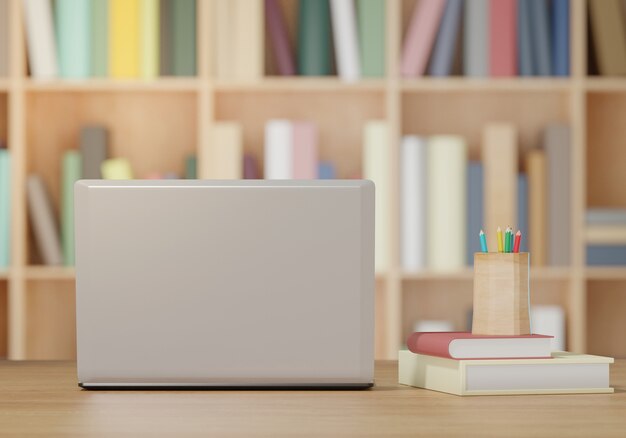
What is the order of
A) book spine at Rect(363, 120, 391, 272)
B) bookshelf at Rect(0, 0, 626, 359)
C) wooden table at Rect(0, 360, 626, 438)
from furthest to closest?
1. bookshelf at Rect(0, 0, 626, 359)
2. book spine at Rect(363, 120, 391, 272)
3. wooden table at Rect(0, 360, 626, 438)

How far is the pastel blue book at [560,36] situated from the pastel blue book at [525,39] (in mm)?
77

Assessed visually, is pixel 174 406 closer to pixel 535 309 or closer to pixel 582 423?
pixel 582 423

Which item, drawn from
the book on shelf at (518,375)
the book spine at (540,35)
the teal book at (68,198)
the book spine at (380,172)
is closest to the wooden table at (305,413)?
the book on shelf at (518,375)

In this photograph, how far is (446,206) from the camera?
10.7ft

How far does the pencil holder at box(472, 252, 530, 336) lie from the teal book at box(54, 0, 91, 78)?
226 cm

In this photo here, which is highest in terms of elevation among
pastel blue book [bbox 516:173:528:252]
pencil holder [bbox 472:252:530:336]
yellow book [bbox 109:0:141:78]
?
yellow book [bbox 109:0:141:78]

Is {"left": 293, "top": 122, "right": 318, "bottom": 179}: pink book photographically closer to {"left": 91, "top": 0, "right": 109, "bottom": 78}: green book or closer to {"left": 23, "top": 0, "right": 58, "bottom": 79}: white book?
{"left": 91, "top": 0, "right": 109, "bottom": 78}: green book

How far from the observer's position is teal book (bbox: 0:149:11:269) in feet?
10.8

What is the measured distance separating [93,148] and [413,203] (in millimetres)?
1065

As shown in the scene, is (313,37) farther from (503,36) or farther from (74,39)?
(74,39)

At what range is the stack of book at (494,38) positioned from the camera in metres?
3.30

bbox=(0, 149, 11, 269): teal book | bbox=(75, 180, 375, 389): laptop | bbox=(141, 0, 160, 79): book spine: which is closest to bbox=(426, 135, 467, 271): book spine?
bbox=(141, 0, 160, 79): book spine

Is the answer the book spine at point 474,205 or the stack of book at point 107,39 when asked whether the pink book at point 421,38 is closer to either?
the book spine at point 474,205

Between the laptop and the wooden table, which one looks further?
the laptop
